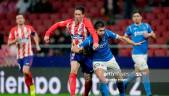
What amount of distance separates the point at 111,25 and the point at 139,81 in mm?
3933

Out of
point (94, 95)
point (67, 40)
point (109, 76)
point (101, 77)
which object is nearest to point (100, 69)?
point (101, 77)

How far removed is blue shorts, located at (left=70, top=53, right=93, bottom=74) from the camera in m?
17.8

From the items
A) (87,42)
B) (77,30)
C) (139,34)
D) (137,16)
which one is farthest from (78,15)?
(139,34)

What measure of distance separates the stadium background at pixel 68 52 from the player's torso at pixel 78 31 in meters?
4.81

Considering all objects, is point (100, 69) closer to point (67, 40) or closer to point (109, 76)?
point (109, 76)

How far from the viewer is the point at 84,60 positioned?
704 inches

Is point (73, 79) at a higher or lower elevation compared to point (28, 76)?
higher

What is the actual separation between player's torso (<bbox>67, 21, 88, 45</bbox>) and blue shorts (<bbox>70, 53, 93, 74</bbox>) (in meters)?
0.30

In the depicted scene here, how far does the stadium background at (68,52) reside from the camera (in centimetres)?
2259

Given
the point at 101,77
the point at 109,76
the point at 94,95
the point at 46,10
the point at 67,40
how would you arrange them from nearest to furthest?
1. the point at 101,77
2. the point at 109,76
3. the point at 94,95
4. the point at 67,40
5. the point at 46,10

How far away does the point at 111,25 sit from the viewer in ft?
85.0

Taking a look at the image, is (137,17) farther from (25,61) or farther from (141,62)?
(25,61)

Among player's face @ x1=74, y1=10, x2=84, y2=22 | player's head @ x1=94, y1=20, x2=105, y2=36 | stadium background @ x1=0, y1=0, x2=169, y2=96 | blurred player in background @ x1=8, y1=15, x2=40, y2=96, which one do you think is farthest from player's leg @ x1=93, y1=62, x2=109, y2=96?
stadium background @ x1=0, y1=0, x2=169, y2=96

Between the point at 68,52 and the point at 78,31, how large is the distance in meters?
5.71
